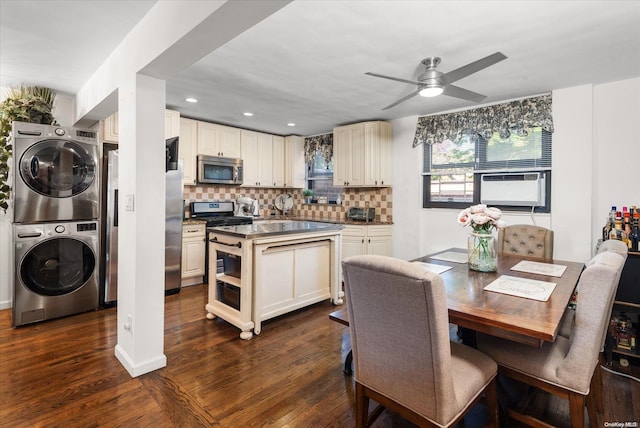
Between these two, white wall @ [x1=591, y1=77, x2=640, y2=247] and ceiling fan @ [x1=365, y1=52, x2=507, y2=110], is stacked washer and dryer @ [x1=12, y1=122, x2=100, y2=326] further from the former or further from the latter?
white wall @ [x1=591, y1=77, x2=640, y2=247]

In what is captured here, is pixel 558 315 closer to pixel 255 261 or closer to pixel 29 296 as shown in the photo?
pixel 255 261

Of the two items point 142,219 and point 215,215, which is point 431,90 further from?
point 215,215

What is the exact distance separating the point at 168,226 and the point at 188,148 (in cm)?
119

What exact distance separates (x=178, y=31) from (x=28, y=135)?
228cm

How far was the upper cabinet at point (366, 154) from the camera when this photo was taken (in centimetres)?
447

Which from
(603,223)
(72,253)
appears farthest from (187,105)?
(603,223)

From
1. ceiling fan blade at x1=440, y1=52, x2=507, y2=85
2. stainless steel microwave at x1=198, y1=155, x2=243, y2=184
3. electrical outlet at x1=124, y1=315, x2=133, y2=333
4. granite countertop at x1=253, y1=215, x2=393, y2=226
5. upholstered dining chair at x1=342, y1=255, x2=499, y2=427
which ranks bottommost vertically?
electrical outlet at x1=124, y1=315, x2=133, y2=333

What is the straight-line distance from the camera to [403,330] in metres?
1.25

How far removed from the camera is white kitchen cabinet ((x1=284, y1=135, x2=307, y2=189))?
5.60 meters


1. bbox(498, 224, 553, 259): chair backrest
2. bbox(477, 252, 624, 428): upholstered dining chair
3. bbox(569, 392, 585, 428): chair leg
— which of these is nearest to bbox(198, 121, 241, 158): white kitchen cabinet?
bbox(498, 224, 553, 259): chair backrest

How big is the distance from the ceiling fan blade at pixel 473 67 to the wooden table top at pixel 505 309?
136 cm

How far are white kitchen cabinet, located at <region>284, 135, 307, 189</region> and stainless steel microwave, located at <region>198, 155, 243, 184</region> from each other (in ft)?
3.24

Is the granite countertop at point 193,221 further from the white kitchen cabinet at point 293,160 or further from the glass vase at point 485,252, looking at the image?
the glass vase at point 485,252

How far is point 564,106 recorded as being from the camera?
3230 millimetres
